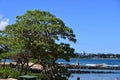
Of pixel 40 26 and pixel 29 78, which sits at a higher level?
pixel 40 26

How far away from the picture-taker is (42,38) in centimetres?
3484

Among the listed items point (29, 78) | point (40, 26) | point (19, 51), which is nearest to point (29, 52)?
point (19, 51)

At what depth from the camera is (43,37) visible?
34812mm

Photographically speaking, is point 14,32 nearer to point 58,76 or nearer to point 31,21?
point 31,21

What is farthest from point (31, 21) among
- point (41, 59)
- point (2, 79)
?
point (2, 79)

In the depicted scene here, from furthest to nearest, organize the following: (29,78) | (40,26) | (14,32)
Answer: (14,32)
(40,26)
(29,78)

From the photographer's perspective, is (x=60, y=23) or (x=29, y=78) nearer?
(x=29, y=78)

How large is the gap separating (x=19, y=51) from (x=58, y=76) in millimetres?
4107

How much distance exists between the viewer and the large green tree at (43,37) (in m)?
34.4

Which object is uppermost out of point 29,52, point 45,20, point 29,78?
point 45,20

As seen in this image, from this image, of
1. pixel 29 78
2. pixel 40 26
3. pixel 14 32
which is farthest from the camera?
pixel 14 32

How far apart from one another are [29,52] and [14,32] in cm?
230

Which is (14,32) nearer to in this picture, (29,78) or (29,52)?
(29,52)

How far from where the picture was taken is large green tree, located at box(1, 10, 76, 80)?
3441 cm
